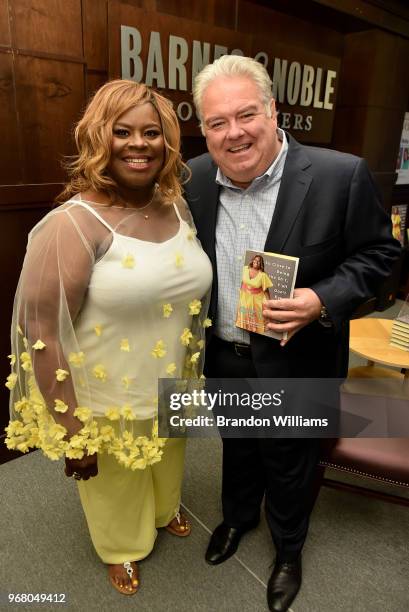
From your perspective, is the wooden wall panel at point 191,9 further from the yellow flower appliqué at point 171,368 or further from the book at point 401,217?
the book at point 401,217

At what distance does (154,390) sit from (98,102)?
857 mm

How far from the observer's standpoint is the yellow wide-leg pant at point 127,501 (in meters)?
1.57

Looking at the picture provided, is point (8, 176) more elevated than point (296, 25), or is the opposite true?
point (296, 25)

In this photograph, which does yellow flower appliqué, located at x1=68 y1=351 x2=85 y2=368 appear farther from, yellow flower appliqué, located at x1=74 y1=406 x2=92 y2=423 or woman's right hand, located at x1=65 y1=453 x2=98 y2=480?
woman's right hand, located at x1=65 y1=453 x2=98 y2=480

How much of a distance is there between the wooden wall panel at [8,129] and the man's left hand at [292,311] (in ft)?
4.60

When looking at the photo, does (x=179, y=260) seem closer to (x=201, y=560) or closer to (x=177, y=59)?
(x=201, y=560)

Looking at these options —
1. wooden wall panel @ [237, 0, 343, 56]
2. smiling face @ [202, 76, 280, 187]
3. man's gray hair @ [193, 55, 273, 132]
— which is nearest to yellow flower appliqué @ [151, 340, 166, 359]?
smiling face @ [202, 76, 280, 187]

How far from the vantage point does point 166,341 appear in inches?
55.8

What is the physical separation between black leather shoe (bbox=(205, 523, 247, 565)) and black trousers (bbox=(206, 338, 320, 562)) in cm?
4

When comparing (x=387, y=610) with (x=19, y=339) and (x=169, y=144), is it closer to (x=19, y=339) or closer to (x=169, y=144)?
(x=19, y=339)

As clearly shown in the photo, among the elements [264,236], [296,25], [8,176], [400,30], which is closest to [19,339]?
[264,236]

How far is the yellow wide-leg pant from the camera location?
5.16 ft

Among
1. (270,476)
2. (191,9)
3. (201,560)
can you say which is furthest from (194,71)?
(201,560)

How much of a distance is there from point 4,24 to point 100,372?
1.52m
